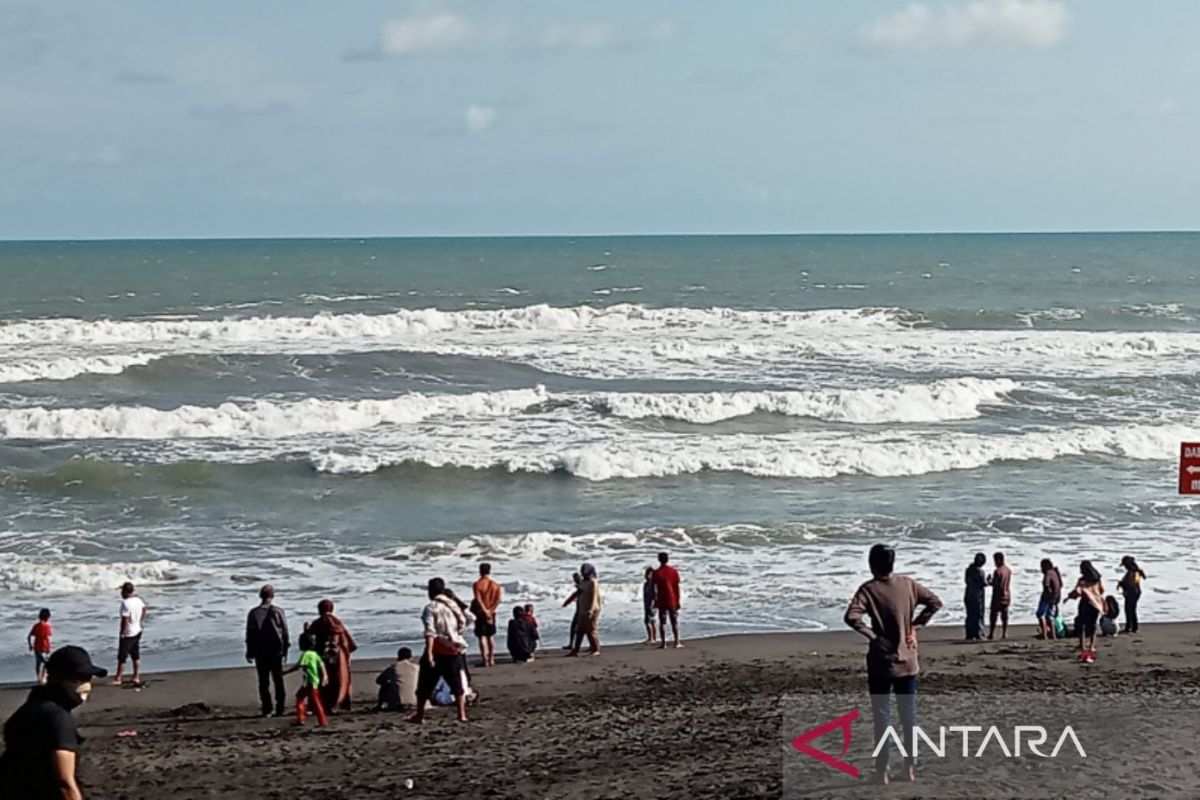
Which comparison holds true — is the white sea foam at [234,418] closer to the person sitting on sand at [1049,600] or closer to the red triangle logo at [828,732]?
the person sitting on sand at [1049,600]

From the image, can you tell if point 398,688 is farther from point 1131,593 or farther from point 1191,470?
point 1131,593

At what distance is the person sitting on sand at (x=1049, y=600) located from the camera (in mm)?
15758

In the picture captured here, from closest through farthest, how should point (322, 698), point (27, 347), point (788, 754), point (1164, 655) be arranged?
point (788, 754) → point (322, 698) → point (1164, 655) → point (27, 347)

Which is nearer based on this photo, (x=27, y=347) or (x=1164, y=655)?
(x=1164, y=655)

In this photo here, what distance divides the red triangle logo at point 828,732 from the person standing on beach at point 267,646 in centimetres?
482

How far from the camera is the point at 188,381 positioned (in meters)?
37.6

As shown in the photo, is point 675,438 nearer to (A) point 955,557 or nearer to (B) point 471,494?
(B) point 471,494

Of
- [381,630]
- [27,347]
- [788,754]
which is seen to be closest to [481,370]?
[27,347]

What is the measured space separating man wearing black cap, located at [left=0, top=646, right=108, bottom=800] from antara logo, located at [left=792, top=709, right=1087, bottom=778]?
4773 millimetres

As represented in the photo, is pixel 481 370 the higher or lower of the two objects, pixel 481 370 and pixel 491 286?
the lower

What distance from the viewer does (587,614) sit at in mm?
15359

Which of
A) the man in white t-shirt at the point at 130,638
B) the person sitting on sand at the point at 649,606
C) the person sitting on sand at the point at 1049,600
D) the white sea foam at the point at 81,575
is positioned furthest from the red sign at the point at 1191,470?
the white sea foam at the point at 81,575

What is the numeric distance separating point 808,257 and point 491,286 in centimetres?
4792

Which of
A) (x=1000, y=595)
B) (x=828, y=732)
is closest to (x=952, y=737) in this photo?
(x=828, y=732)
